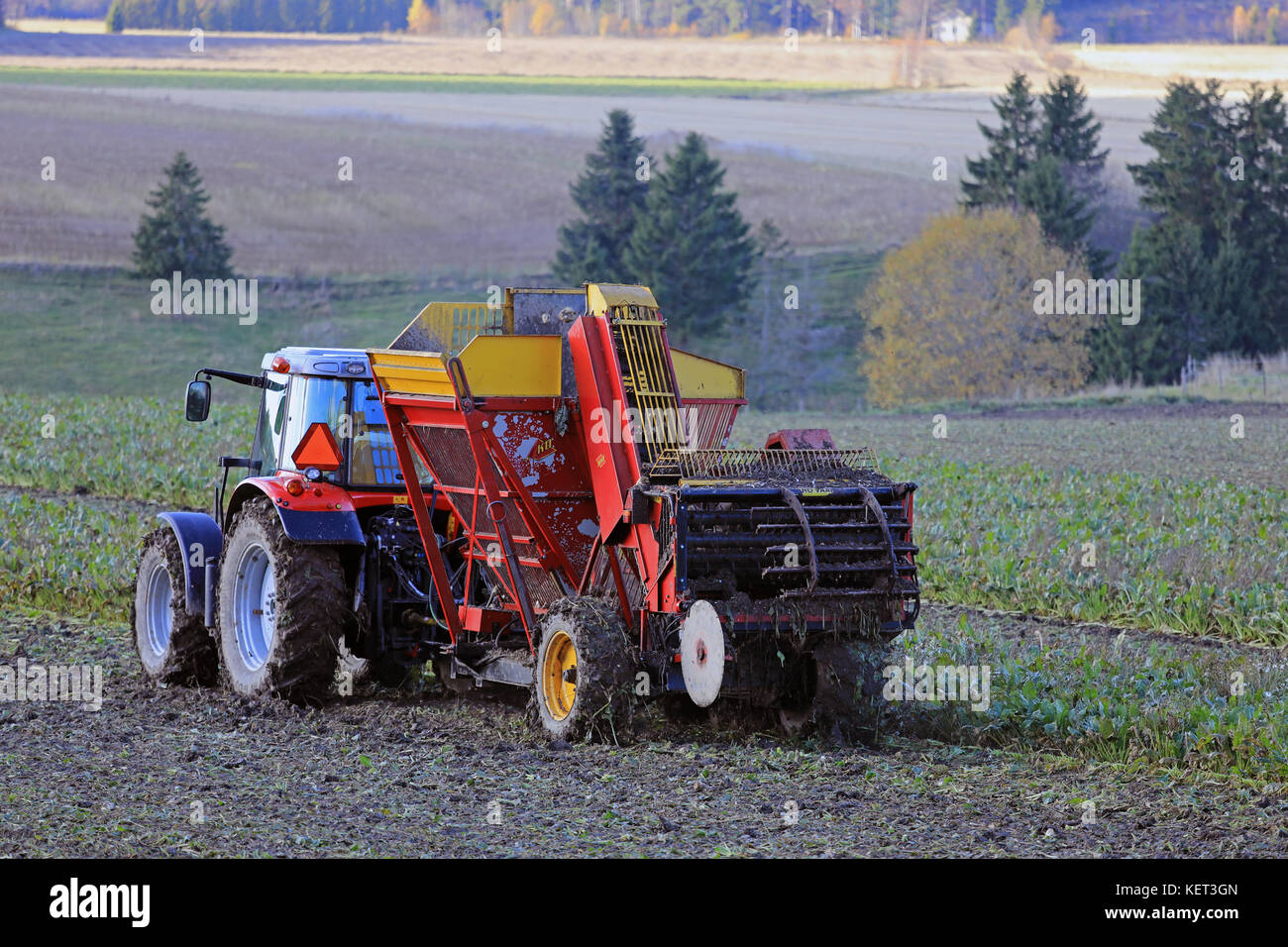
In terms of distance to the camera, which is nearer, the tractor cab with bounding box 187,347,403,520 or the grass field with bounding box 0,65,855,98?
the tractor cab with bounding box 187,347,403,520

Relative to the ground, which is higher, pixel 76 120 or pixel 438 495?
pixel 76 120

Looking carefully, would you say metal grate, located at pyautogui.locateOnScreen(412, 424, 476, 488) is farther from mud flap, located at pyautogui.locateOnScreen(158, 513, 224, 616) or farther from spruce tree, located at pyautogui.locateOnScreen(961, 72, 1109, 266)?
spruce tree, located at pyautogui.locateOnScreen(961, 72, 1109, 266)

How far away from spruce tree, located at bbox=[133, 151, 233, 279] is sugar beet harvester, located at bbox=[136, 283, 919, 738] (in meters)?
54.6

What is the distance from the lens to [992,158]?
2899 inches

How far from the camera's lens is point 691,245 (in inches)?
2591

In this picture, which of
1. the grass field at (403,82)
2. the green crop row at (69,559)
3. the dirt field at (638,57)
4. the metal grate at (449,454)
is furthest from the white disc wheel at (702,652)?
the dirt field at (638,57)

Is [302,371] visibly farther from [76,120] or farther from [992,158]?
[76,120]

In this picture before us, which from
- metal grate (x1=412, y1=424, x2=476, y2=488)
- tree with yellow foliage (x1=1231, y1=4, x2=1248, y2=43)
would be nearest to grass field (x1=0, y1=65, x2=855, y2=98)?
tree with yellow foliage (x1=1231, y1=4, x2=1248, y2=43)

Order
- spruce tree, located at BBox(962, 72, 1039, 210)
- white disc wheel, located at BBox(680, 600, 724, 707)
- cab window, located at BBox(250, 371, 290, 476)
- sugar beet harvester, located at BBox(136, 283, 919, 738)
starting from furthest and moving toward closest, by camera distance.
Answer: spruce tree, located at BBox(962, 72, 1039, 210) → cab window, located at BBox(250, 371, 290, 476) → sugar beet harvester, located at BBox(136, 283, 919, 738) → white disc wheel, located at BBox(680, 600, 724, 707)

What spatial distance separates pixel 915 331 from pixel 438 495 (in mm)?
55645

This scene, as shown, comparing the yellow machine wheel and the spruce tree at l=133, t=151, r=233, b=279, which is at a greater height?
the spruce tree at l=133, t=151, r=233, b=279

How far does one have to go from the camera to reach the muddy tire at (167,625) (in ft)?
36.7

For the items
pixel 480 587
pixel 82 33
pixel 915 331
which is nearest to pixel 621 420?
pixel 480 587

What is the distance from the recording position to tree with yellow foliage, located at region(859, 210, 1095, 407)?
62.0m
